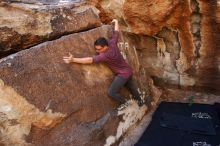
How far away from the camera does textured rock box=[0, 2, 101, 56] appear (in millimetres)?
4277

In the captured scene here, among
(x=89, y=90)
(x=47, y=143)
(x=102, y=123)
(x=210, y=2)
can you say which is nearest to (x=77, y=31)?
(x=89, y=90)

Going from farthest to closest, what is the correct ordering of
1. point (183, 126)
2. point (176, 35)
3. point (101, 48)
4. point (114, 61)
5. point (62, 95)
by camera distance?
point (176, 35)
point (183, 126)
point (114, 61)
point (101, 48)
point (62, 95)

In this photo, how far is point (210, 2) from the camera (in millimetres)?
A: 4809

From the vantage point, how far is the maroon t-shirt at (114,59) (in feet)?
13.8

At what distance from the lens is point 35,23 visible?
441 centimetres

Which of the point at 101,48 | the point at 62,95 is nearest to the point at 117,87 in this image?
the point at 101,48

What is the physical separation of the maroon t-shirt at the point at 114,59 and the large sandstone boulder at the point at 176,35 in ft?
3.04

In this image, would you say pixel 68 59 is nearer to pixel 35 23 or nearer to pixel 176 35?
pixel 35 23

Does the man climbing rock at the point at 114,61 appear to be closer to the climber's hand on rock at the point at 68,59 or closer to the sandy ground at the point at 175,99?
the climber's hand on rock at the point at 68,59

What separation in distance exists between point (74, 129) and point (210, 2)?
102 inches

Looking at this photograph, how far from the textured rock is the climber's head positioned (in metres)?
0.51

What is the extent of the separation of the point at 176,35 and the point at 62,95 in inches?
91.4

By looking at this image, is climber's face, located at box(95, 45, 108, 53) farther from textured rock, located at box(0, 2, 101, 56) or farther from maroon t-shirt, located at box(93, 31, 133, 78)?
textured rock, located at box(0, 2, 101, 56)

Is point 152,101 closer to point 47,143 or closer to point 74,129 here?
point 74,129
